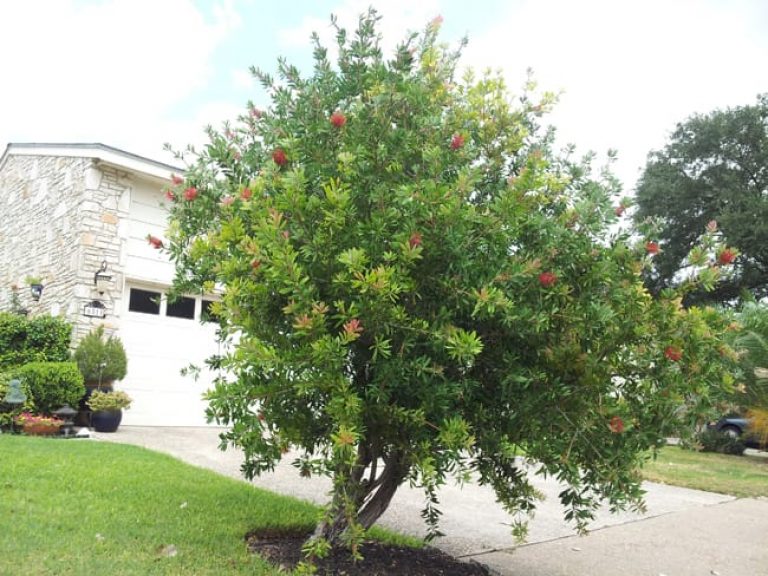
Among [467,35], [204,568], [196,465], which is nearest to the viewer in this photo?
[204,568]

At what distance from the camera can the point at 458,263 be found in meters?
3.15

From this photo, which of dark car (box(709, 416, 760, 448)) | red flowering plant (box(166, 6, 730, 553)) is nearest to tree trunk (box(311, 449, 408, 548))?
red flowering plant (box(166, 6, 730, 553))

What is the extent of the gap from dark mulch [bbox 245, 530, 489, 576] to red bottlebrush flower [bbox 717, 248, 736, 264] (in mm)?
2438

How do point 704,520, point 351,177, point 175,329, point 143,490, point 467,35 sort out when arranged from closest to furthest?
point 351,177
point 467,35
point 143,490
point 704,520
point 175,329

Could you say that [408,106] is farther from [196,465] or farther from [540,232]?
[196,465]

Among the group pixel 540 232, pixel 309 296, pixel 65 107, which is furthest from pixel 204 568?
pixel 65 107

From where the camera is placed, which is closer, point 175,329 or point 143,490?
point 143,490

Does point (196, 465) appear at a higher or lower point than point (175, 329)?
lower

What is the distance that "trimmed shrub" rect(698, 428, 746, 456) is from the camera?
1525 centimetres

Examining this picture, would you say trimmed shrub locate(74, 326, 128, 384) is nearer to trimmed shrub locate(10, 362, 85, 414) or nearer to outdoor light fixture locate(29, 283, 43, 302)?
trimmed shrub locate(10, 362, 85, 414)

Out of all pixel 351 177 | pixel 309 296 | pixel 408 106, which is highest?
pixel 408 106

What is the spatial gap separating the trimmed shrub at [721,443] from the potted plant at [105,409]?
1309 centimetres

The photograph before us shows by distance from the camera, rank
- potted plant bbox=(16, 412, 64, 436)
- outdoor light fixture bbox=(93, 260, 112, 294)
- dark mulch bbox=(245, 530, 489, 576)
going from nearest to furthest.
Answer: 1. dark mulch bbox=(245, 530, 489, 576)
2. potted plant bbox=(16, 412, 64, 436)
3. outdoor light fixture bbox=(93, 260, 112, 294)

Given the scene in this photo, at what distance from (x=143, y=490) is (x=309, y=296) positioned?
358cm
